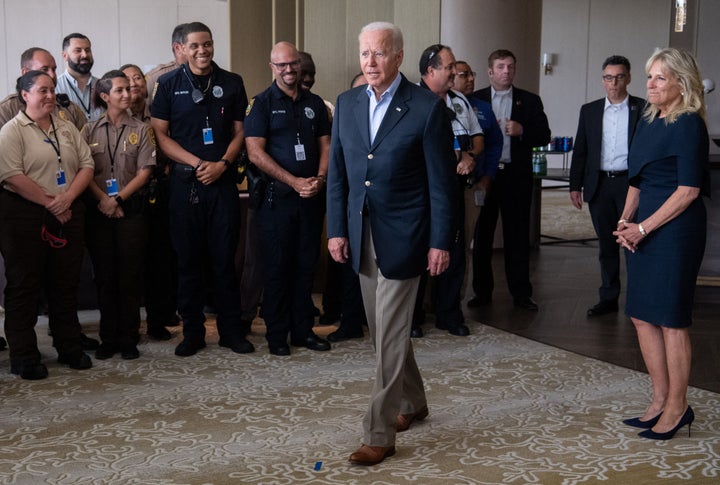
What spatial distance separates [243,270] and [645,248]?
9.75 ft

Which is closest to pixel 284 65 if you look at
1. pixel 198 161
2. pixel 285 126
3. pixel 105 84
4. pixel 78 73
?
pixel 285 126

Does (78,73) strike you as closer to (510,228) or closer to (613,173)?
(510,228)

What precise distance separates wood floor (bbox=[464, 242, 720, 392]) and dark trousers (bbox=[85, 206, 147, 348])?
2344 millimetres

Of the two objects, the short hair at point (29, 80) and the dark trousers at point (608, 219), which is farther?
the dark trousers at point (608, 219)

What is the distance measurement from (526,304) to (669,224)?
9.23 feet

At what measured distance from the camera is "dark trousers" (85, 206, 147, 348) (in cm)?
494

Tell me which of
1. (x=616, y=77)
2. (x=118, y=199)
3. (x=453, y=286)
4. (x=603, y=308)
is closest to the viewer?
(x=118, y=199)

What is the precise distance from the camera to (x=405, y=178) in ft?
10.9

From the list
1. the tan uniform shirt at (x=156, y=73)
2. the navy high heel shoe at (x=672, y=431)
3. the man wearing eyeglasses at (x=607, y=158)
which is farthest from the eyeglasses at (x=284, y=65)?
the navy high heel shoe at (x=672, y=431)

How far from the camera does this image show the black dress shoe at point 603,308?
20.2 feet

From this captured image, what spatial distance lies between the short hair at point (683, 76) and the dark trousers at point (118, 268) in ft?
9.60

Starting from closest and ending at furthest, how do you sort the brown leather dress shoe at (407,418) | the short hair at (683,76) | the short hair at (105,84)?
1. the short hair at (683,76)
2. the brown leather dress shoe at (407,418)
3. the short hair at (105,84)

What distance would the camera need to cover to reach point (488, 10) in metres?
8.55

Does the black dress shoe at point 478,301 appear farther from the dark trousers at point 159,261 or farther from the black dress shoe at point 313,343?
the dark trousers at point 159,261
